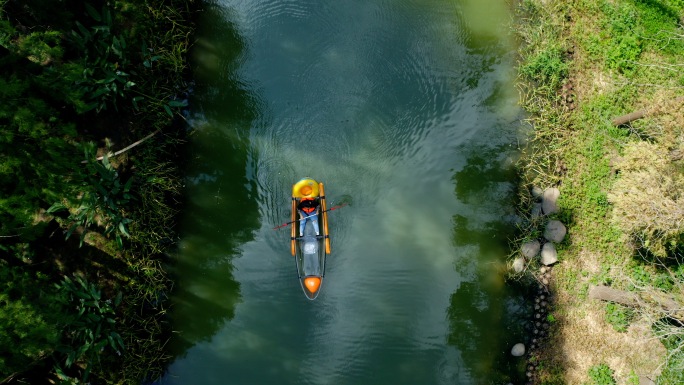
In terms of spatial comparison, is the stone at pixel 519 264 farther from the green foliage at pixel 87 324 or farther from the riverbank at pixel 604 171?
the green foliage at pixel 87 324

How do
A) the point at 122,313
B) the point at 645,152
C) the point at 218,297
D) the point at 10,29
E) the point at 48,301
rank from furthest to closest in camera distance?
the point at 218,297 < the point at 122,313 < the point at 645,152 < the point at 48,301 < the point at 10,29

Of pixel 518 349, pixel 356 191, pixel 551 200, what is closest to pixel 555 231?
pixel 551 200

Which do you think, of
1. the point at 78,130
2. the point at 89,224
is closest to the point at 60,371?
the point at 89,224

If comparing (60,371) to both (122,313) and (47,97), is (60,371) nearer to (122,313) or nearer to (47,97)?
(122,313)

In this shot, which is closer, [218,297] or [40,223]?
[40,223]

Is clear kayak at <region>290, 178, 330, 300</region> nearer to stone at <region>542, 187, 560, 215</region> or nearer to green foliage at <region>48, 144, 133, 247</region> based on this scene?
green foliage at <region>48, 144, 133, 247</region>

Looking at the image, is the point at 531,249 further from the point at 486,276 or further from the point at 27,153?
the point at 27,153
